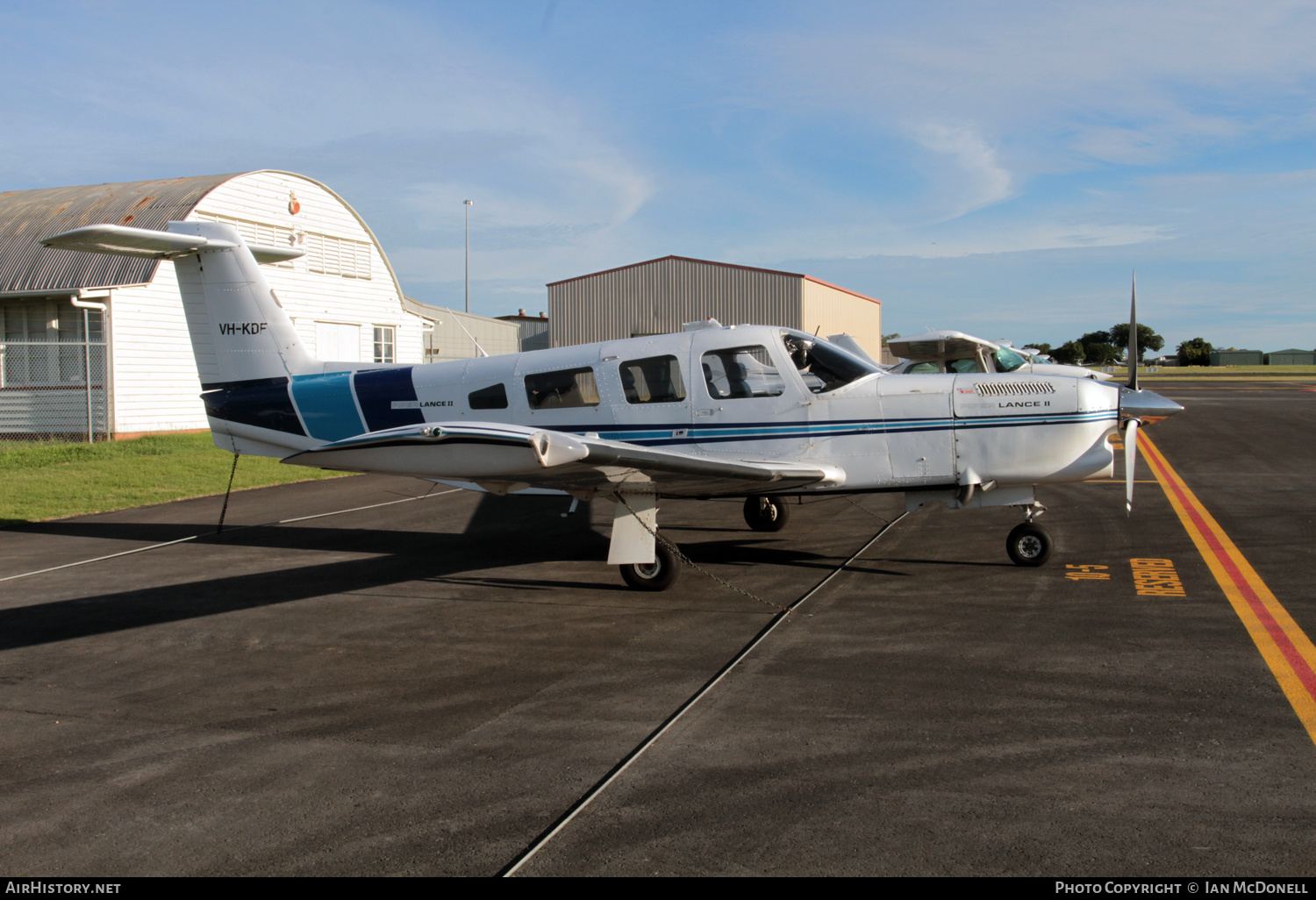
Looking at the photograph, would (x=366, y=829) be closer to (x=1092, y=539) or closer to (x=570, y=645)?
(x=570, y=645)

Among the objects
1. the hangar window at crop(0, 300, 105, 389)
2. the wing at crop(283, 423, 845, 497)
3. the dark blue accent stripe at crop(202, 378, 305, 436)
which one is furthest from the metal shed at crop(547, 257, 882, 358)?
the wing at crop(283, 423, 845, 497)

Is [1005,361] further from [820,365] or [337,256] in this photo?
[337,256]

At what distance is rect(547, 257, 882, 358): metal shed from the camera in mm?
38844

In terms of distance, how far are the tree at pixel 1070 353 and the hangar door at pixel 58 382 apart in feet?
357

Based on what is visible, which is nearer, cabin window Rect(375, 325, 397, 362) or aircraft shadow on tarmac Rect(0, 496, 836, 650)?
aircraft shadow on tarmac Rect(0, 496, 836, 650)

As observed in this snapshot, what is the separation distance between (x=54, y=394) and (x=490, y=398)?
17573mm

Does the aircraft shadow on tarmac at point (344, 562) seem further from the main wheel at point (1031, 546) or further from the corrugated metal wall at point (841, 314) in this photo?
the corrugated metal wall at point (841, 314)

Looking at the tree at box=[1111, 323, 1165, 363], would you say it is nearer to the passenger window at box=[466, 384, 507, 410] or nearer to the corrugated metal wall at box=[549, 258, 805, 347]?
the corrugated metal wall at box=[549, 258, 805, 347]

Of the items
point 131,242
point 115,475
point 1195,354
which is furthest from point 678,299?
point 1195,354

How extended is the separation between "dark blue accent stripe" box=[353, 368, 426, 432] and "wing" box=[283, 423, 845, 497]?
2152 mm

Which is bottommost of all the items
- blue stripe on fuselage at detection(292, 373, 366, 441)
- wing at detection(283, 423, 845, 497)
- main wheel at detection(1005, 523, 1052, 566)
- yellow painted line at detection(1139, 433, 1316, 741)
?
yellow painted line at detection(1139, 433, 1316, 741)

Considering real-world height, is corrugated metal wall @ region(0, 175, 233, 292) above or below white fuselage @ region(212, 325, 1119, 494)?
above

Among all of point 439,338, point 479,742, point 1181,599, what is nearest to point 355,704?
point 479,742

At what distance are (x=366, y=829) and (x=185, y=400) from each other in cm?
2226
